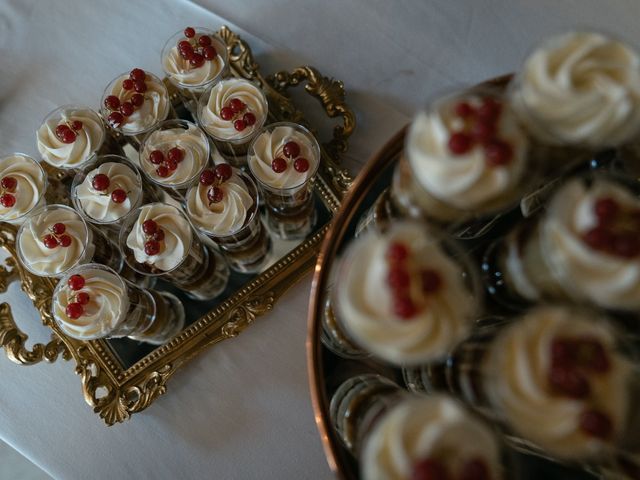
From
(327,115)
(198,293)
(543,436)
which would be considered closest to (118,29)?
(327,115)

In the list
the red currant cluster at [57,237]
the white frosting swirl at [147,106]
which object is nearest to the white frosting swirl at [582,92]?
the white frosting swirl at [147,106]

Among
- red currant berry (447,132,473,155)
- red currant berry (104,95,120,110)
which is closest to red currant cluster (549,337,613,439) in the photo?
red currant berry (447,132,473,155)

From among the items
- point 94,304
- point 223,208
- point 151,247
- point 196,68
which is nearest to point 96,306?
point 94,304

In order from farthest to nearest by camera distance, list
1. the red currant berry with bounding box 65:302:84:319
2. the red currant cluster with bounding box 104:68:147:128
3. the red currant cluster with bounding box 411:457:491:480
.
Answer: the red currant cluster with bounding box 104:68:147:128 < the red currant berry with bounding box 65:302:84:319 < the red currant cluster with bounding box 411:457:491:480

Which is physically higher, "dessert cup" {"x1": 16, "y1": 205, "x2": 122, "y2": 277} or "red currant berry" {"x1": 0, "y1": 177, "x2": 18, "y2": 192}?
"red currant berry" {"x1": 0, "y1": 177, "x2": 18, "y2": 192}

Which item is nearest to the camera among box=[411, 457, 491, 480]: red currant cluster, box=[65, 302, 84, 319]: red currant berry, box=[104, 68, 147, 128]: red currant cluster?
box=[411, 457, 491, 480]: red currant cluster

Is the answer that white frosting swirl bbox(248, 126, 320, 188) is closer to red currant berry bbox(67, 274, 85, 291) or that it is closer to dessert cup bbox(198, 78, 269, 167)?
dessert cup bbox(198, 78, 269, 167)

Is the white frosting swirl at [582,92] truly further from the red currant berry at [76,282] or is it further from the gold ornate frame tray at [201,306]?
the red currant berry at [76,282]
